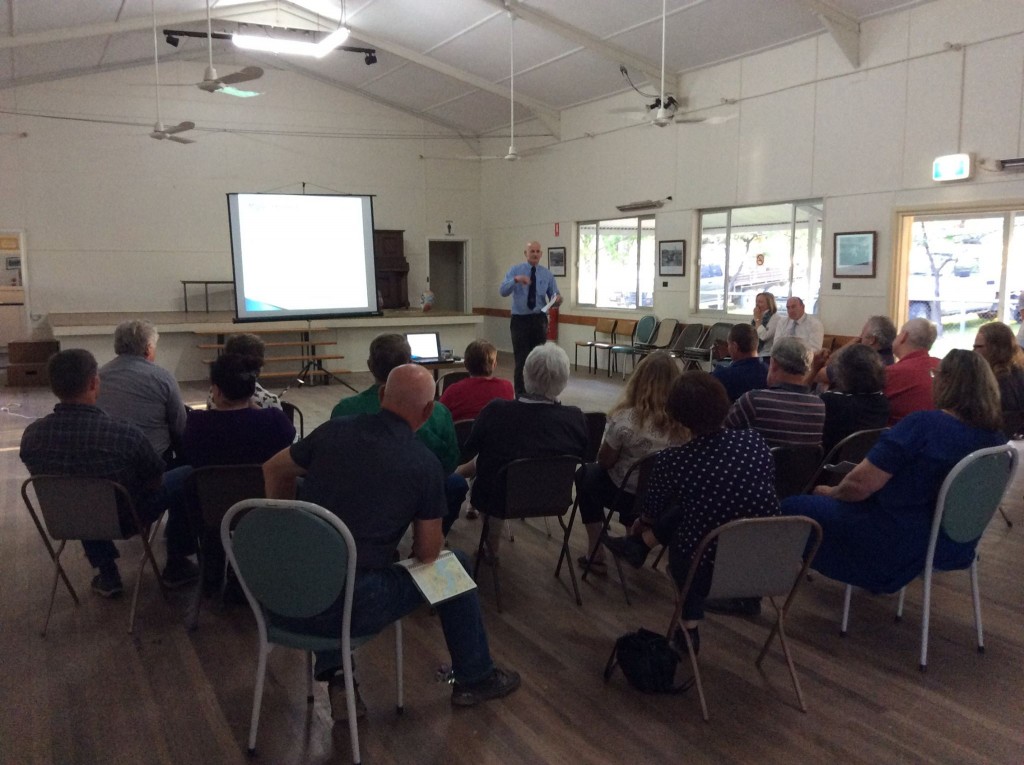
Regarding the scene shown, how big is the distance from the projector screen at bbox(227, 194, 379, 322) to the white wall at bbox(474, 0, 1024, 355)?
3.53 meters

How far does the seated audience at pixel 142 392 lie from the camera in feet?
11.2

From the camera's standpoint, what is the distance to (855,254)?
7.72 m

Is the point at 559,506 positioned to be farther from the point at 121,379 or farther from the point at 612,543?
the point at 121,379

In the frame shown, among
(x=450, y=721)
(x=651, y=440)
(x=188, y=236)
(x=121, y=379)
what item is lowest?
(x=450, y=721)

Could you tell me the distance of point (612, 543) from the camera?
276cm

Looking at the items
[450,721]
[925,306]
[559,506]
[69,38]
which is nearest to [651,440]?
[559,506]

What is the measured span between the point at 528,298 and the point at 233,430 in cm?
513

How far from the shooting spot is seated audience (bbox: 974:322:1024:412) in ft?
12.8

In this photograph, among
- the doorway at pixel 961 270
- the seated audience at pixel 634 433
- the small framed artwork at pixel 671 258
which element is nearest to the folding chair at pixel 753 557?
the seated audience at pixel 634 433

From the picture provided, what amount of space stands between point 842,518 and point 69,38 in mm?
10216

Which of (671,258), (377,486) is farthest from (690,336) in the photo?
(377,486)

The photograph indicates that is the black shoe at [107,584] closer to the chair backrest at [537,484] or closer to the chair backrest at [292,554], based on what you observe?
the chair backrest at [292,554]

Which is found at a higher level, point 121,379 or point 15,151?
point 15,151

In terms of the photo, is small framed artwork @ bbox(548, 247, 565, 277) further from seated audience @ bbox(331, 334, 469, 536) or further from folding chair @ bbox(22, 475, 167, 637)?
folding chair @ bbox(22, 475, 167, 637)
